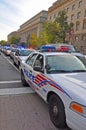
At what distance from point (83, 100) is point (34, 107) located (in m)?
2.35

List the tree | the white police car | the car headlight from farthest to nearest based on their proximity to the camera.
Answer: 1. the tree
2. the white police car
3. the car headlight

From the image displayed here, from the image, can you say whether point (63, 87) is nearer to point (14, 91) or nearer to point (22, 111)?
point (22, 111)

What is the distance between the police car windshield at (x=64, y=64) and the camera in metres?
5.23

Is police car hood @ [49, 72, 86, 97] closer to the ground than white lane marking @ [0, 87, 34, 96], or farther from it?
farther from it

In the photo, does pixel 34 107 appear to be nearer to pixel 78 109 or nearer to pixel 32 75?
pixel 32 75

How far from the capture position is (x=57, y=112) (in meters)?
4.20

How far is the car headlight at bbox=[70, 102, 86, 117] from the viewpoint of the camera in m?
3.31

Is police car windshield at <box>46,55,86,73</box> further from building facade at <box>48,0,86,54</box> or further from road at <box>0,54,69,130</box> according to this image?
building facade at <box>48,0,86,54</box>

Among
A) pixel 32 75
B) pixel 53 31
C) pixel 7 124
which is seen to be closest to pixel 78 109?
pixel 7 124

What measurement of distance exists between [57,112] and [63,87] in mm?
579

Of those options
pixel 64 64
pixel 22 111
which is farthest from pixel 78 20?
pixel 22 111

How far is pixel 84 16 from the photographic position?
52625mm

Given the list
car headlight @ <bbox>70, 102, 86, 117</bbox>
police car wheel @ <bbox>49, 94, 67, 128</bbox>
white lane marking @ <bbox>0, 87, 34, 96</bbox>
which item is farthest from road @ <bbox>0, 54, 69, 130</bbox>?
car headlight @ <bbox>70, 102, 86, 117</bbox>

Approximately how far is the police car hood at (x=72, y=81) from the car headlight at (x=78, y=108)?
21 cm
